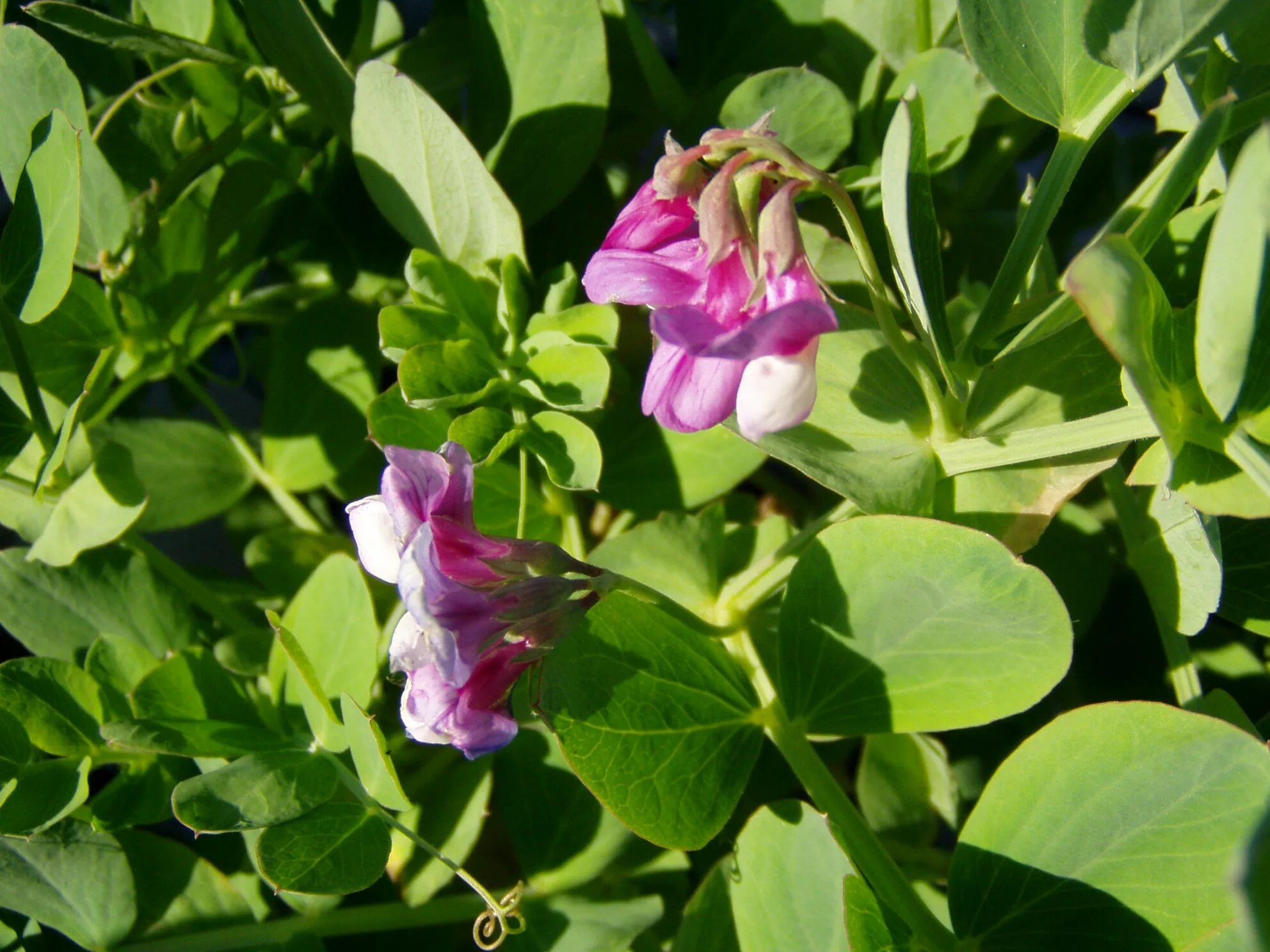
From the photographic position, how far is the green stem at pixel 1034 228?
31.6 inches

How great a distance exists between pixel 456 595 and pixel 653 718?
0.71 ft

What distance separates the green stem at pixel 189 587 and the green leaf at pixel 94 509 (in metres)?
0.06

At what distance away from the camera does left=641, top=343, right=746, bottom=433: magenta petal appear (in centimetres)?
75

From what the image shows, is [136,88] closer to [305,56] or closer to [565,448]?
Result: [305,56]

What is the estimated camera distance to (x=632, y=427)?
1129mm

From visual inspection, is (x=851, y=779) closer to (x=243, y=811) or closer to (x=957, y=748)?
(x=957, y=748)

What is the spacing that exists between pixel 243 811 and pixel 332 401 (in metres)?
0.48

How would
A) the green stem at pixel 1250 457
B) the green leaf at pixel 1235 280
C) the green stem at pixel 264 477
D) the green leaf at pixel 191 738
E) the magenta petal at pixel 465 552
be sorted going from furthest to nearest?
the green stem at pixel 264 477 → the green leaf at pixel 191 738 → the magenta petal at pixel 465 552 → the green stem at pixel 1250 457 → the green leaf at pixel 1235 280

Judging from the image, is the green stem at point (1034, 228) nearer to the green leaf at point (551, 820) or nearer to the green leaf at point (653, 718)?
the green leaf at point (653, 718)

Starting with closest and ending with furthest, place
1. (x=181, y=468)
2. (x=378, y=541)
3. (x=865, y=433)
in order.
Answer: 1. (x=378, y=541)
2. (x=865, y=433)
3. (x=181, y=468)

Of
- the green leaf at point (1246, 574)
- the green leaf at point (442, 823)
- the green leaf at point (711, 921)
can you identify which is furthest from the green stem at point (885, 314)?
the green leaf at point (442, 823)

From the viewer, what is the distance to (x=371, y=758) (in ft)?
2.81

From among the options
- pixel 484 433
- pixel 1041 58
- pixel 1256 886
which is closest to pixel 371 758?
pixel 484 433


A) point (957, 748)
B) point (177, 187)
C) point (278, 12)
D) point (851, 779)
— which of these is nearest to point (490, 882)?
point (851, 779)
